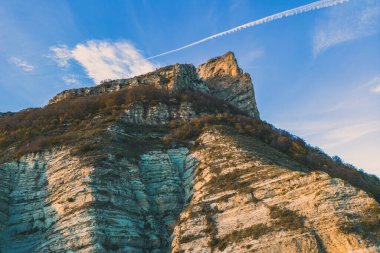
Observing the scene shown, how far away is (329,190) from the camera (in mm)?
27203

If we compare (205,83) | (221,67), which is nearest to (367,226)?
(205,83)

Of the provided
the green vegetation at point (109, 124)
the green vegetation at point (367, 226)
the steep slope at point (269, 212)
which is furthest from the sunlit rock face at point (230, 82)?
the green vegetation at point (367, 226)

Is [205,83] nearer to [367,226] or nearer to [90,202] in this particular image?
[90,202]

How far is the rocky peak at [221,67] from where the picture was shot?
9062cm

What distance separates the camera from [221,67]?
94.5m

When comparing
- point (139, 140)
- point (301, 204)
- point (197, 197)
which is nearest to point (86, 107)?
point (139, 140)

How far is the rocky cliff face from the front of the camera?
84.7 ft

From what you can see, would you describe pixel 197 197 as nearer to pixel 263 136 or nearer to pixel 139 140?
pixel 139 140

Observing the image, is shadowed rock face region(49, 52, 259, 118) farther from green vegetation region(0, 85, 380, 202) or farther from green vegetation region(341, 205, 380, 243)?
green vegetation region(341, 205, 380, 243)

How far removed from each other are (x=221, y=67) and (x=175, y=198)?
61.8 m

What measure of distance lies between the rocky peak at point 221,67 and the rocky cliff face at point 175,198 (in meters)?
42.2

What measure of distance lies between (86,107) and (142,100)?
757cm

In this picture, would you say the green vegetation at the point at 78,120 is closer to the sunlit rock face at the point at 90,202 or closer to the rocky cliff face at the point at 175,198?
the rocky cliff face at the point at 175,198

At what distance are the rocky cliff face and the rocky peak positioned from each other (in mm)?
42204
